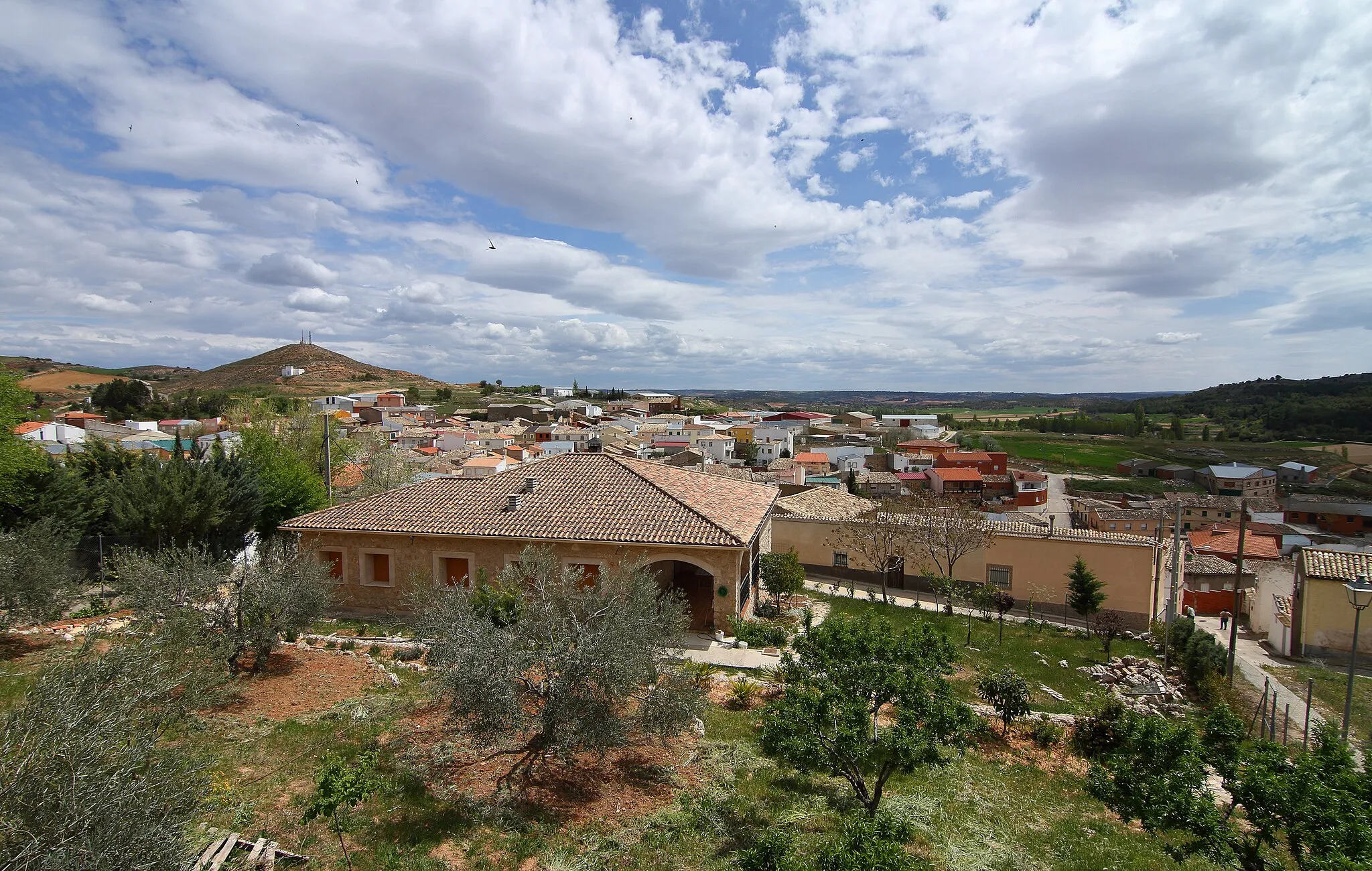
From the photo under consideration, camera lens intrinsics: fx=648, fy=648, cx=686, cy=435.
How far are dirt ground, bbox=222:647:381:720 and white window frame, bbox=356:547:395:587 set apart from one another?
4071 millimetres

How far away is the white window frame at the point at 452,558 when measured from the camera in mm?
17328

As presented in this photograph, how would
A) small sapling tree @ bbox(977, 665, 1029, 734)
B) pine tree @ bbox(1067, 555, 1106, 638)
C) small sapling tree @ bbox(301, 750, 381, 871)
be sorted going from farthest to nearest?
1. pine tree @ bbox(1067, 555, 1106, 638)
2. small sapling tree @ bbox(977, 665, 1029, 734)
3. small sapling tree @ bbox(301, 750, 381, 871)

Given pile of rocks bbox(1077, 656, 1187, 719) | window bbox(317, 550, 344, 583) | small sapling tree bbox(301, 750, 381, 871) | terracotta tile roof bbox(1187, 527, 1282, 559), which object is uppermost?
small sapling tree bbox(301, 750, 381, 871)

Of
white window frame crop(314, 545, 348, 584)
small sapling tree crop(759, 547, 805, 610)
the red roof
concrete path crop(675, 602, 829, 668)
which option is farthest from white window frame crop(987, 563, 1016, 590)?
the red roof

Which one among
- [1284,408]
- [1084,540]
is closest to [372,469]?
[1084,540]

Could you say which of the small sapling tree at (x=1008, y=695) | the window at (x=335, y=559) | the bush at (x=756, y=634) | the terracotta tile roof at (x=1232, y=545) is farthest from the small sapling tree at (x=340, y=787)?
the terracotta tile roof at (x=1232, y=545)

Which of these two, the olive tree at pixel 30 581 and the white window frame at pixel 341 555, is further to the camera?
the white window frame at pixel 341 555

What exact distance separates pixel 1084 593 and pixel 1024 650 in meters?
6.49

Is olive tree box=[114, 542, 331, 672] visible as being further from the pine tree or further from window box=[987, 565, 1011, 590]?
window box=[987, 565, 1011, 590]

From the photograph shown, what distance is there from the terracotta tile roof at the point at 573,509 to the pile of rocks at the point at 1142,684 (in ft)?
29.3

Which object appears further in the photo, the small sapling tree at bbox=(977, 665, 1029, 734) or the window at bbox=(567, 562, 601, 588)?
the window at bbox=(567, 562, 601, 588)

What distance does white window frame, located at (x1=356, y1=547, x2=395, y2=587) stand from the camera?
17.9m

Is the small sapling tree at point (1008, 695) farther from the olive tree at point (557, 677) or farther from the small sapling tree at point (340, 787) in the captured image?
the small sapling tree at point (340, 787)

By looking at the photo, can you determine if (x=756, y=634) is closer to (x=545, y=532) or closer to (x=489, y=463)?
(x=545, y=532)
